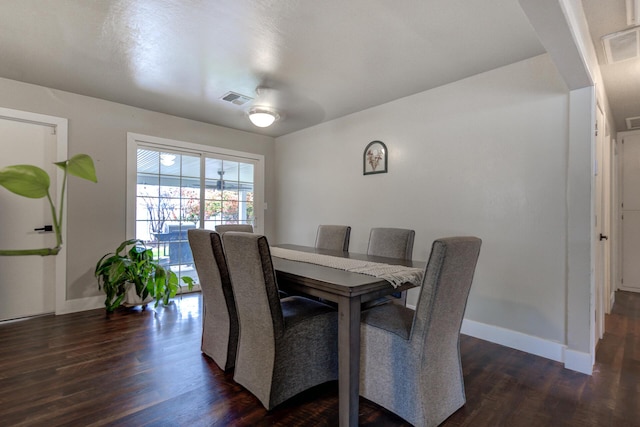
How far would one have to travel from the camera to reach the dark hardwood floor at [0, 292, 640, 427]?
1619 mm

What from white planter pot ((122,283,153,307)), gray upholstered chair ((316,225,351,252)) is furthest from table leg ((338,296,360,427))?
white planter pot ((122,283,153,307))

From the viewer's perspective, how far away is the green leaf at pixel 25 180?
2.94ft

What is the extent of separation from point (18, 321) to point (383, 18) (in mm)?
4247

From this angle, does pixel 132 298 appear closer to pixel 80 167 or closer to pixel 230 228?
pixel 230 228

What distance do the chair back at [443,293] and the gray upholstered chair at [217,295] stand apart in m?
1.24

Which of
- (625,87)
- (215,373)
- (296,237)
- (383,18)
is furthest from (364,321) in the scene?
(625,87)

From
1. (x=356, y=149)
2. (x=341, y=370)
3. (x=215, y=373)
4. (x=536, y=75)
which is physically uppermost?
(x=536, y=75)

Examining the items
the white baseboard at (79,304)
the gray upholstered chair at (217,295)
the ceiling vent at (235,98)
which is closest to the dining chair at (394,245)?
the gray upholstered chair at (217,295)

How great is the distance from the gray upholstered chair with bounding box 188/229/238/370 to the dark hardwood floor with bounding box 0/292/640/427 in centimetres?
14

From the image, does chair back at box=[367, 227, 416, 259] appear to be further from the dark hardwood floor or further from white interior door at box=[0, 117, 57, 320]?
white interior door at box=[0, 117, 57, 320]

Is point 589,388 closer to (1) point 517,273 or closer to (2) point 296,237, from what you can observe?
(1) point 517,273

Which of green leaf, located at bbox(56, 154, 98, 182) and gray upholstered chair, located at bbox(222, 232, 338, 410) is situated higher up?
green leaf, located at bbox(56, 154, 98, 182)

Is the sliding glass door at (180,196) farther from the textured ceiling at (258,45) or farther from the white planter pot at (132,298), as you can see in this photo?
the textured ceiling at (258,45)

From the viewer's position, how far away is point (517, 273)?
99.0 inches
